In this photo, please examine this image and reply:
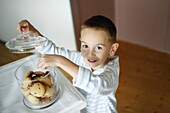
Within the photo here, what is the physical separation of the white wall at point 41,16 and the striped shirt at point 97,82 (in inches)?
33.2

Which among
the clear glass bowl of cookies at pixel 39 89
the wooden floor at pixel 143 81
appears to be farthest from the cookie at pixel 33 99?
the wooden floor at pixel 143 81

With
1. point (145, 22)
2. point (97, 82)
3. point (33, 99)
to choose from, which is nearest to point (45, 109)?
point (33, 99)

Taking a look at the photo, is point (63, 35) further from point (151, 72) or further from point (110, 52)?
point (110, 52)

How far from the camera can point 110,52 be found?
2.74 ft

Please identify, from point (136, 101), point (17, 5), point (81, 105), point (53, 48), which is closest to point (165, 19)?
point (136, 101)

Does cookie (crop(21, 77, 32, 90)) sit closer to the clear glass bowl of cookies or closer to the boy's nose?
the clear glass bowl of cookies

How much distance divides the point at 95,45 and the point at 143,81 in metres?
1.15

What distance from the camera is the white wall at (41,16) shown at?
66.9 inches

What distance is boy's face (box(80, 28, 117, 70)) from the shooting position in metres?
0.74

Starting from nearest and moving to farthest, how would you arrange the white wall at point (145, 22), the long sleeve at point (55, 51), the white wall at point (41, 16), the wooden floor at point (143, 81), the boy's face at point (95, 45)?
the boy's face at point (95, 45) → the long sleeve at point (55, 51) → the wooden floor at point (143, 81) → the white wall at point (41, 16) → the white wall at point (145, 22)

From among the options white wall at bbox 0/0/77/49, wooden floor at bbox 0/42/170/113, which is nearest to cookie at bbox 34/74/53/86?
wooden floor at bbox 0/42/170/113

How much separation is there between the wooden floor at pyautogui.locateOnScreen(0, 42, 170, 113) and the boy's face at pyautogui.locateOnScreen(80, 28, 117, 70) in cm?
66

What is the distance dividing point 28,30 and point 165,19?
4.56ft

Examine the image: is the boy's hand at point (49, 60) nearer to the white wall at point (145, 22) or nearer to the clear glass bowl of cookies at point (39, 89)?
the clear glass bowl of cookies at point (39, 89)
